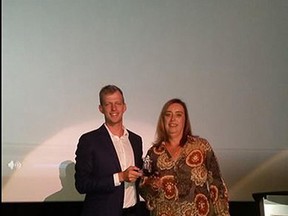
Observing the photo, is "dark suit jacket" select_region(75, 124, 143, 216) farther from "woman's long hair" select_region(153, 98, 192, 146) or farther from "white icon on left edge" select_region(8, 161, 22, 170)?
"white icon on left edge" select_region(8, 161, 22, 170)

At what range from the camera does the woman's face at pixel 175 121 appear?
1.83 m

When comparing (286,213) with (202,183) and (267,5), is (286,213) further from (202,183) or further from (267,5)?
(267,5)

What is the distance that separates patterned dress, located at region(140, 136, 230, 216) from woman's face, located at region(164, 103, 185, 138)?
2.9 inches

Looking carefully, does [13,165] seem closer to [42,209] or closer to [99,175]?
[42,209]

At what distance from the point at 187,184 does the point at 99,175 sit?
0.39 metres

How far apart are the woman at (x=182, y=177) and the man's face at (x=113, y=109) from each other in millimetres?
229

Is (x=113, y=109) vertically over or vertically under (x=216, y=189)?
over

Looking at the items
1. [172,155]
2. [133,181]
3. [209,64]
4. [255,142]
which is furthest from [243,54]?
[133,181]

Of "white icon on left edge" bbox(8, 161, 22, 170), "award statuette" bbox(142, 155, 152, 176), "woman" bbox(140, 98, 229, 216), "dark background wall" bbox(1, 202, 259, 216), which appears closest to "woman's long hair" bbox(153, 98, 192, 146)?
"woman" bbox(140, 98, 229, 216)

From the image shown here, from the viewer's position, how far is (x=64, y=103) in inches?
78.5

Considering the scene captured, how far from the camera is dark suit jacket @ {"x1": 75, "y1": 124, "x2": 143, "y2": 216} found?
5.75ft

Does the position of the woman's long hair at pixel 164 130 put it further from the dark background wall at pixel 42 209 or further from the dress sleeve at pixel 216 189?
the dark background wall at pixel 42 209

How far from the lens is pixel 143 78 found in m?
2.05

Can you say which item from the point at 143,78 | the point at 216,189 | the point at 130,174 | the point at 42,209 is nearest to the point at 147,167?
the point at 130,174
